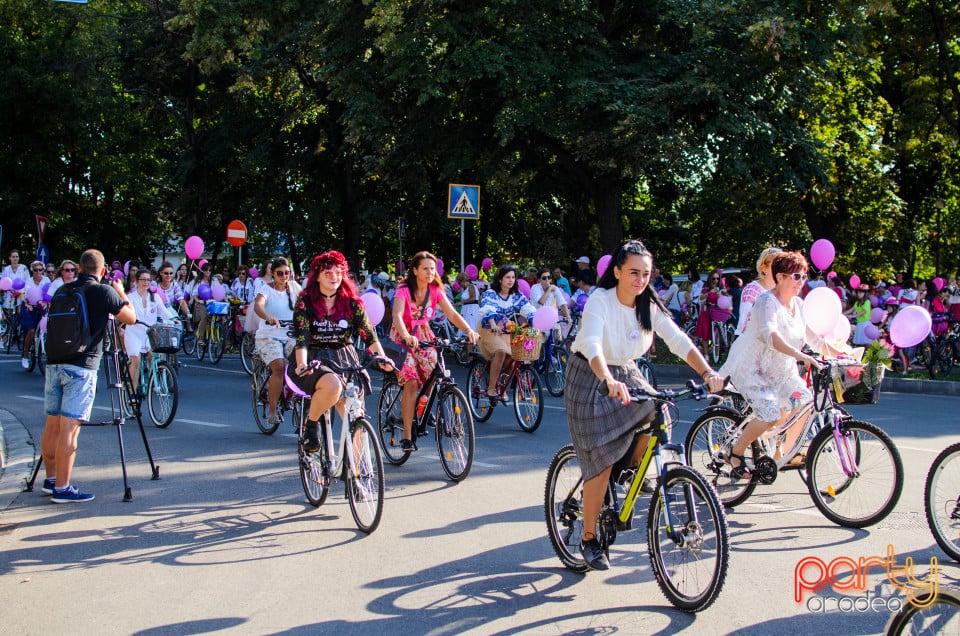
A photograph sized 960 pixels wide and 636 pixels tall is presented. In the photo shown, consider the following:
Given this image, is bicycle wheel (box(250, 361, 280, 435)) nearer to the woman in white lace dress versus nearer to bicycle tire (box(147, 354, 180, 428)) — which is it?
bicycle tire (box(147, 354, 180, 428))

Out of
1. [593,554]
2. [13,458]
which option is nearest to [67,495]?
[13,458]

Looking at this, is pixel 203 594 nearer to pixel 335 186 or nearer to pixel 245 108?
pixel 335 186

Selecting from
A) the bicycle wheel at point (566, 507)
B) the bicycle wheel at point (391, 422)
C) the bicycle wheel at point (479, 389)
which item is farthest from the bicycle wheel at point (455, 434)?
the bicycle wheel at point (479, 389)

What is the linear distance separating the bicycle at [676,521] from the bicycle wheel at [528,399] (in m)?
5.34

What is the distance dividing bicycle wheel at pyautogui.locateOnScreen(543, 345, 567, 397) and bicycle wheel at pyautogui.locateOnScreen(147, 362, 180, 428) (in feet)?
17.9

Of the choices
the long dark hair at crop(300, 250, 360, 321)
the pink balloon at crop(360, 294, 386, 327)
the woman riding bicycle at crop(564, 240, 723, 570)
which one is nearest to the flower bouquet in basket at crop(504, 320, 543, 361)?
the pink balloon at crop(360, 294, 386, 327)

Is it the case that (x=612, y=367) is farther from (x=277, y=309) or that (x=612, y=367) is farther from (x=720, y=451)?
(x=277, y=309)

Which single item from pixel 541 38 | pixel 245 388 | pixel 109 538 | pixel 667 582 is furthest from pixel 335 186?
pixel 667 582

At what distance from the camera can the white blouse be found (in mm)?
4922

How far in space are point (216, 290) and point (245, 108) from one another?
13.4 metres

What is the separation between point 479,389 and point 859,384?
17.8 feet

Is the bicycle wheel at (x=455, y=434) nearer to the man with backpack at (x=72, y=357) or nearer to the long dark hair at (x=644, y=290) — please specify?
the man with backpack at (x=72, y=357)

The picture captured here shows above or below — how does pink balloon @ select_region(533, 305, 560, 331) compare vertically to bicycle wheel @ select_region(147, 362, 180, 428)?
above

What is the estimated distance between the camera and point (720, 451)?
6539 millimetres
